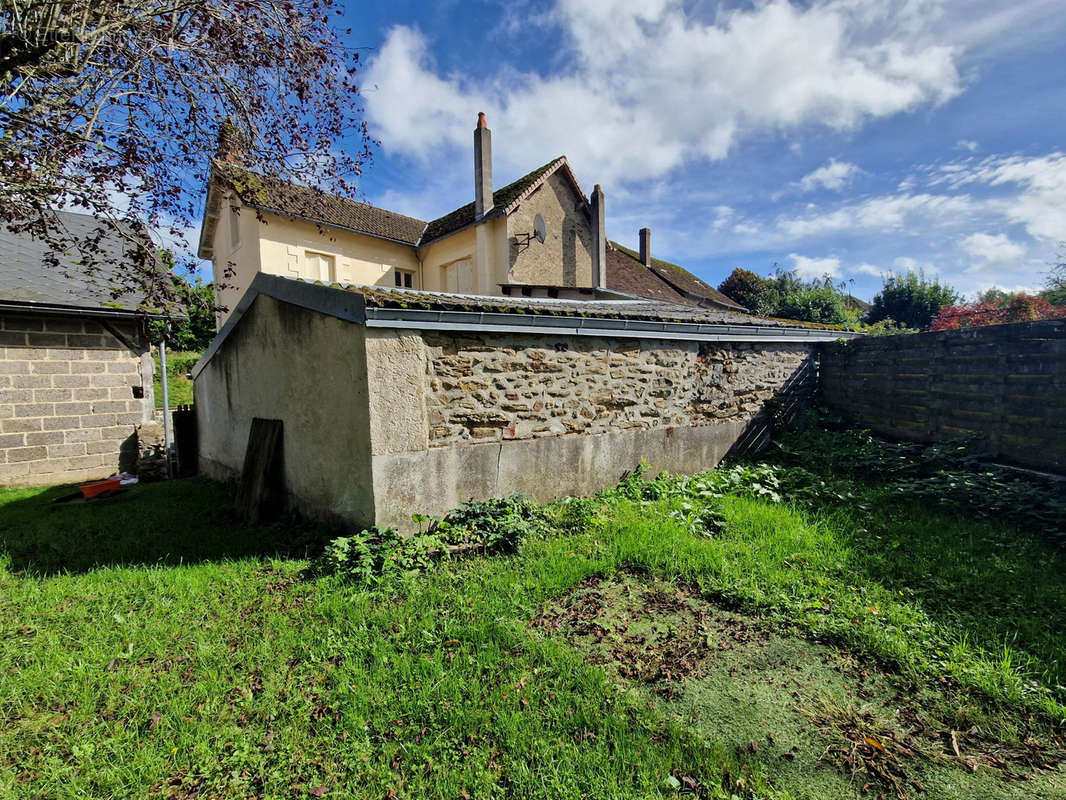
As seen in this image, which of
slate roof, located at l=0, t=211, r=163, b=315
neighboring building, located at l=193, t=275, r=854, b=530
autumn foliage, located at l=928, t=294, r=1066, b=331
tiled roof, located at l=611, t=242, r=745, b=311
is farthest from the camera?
tiled roof, located at l=611, t=242, r=745, b=311

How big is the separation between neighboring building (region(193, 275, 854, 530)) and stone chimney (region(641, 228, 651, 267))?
18.2 meters

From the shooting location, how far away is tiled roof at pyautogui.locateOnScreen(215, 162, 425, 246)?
5.25 meters

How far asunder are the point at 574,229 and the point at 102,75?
586 inches

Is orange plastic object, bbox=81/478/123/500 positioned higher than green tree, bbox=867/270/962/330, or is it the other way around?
green tree, bbox=867/270/962/330

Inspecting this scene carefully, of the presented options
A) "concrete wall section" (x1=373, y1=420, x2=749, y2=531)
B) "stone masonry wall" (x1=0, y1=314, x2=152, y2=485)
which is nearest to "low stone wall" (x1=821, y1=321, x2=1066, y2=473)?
"concrete wall section" (x1=373, y1=420, x2=749, y2=531)

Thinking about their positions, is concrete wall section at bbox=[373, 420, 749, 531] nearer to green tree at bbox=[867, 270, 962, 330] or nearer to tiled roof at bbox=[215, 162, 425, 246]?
tiled roof at bbox=[215, 162, 425, 246]

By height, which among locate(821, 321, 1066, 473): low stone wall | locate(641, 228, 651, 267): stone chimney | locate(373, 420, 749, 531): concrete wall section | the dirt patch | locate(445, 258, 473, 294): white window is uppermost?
locate(641, 228, 651, 267): stone chimney

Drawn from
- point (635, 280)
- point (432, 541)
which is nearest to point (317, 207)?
point (432, 541)

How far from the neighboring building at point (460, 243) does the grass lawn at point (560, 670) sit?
12220 millimetres

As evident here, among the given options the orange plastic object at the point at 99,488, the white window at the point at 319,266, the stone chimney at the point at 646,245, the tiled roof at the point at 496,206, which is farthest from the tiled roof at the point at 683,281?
the orange plastic object at the point at 99,488

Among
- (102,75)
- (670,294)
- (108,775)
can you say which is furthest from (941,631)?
(670,294)

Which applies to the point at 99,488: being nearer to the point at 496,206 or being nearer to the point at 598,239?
the point at 496,206

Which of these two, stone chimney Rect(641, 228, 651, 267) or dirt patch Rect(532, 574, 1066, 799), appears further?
stone chimney Rect(641, 228, 651, 267)

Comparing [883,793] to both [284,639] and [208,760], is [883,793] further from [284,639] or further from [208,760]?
[284,639]
